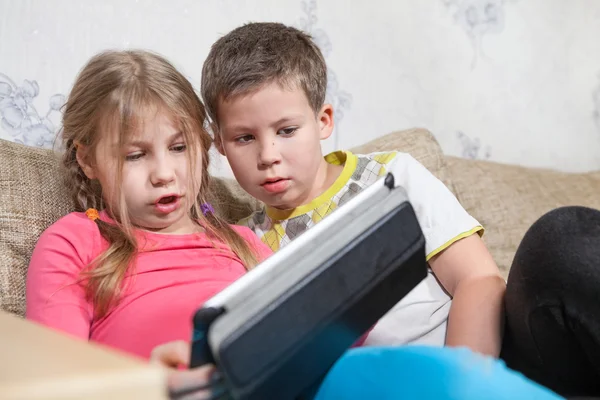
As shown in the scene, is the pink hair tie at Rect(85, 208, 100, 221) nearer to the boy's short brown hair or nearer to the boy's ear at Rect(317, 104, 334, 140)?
the boy's short brown hair

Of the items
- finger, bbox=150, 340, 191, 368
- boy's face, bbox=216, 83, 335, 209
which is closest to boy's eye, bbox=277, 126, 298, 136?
boy's face, bbox=216, 83, 335, 209

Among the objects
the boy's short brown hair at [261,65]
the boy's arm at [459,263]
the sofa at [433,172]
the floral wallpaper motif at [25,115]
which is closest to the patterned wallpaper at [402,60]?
the floral wallpaper motif at [25,115]

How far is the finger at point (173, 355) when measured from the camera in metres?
0.62

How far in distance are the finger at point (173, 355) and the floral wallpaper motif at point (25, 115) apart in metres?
0.84

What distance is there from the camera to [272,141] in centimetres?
113

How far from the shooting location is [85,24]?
1391mm

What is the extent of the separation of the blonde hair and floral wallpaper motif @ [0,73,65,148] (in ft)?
0.77

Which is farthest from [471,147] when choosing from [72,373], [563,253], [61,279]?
[72,373]

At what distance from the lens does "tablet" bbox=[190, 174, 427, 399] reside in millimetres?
519

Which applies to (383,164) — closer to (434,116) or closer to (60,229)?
(60,229)

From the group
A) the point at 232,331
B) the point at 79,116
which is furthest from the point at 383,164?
the point at 232,331

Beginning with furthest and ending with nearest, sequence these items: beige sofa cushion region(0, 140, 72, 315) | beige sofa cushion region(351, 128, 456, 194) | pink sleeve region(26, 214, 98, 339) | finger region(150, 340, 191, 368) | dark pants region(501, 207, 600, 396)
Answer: beige sofa cushion region(351, 128, 456, 194) < beige sofa cushion region(0, 140, 72, 315) < pink sleeve region(26, 214, 98, 339) < dark pants region(501, 207, 600, 396) < finger region(150, 340, 191, 368)

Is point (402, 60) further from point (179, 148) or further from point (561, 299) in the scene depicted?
point (561, 299)

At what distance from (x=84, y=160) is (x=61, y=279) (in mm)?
232
